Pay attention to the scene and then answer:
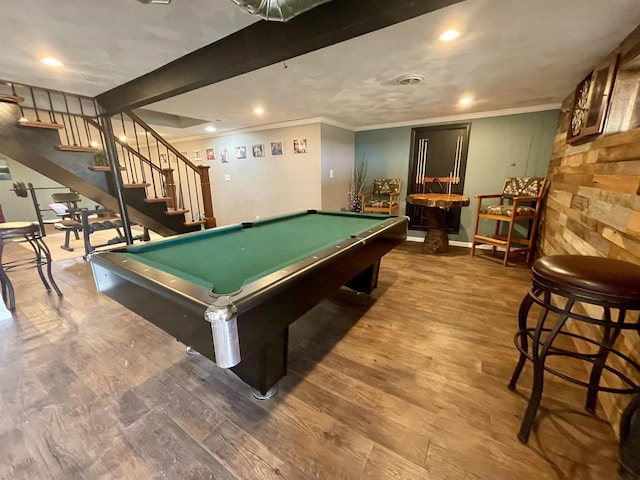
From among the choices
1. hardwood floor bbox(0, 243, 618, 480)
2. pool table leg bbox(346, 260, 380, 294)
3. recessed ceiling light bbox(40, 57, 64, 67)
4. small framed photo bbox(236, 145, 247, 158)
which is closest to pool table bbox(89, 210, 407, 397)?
hardwood floor bbox(0, 243, 618, 480)

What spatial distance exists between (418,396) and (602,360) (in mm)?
860

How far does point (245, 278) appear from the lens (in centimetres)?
121

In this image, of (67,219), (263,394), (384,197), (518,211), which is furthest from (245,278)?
(67,219)

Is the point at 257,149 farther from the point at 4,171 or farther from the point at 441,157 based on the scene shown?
the point at 4,171

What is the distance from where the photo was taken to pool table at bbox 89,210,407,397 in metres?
0.96

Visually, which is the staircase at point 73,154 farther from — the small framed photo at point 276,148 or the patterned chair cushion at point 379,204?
the patterned chair cushion at point 379,204

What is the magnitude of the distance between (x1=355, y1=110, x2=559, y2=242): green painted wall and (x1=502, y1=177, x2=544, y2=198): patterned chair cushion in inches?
10.0

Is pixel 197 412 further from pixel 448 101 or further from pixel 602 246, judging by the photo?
pixel 448 101

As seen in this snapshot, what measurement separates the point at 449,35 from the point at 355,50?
625 mm

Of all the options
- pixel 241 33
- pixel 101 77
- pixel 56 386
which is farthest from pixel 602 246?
pixel 101 77

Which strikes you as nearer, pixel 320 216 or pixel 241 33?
pixel 241 33

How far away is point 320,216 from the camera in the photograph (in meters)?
2.89

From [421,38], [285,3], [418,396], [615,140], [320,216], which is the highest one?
[421,38]

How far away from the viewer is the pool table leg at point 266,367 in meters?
1.36
